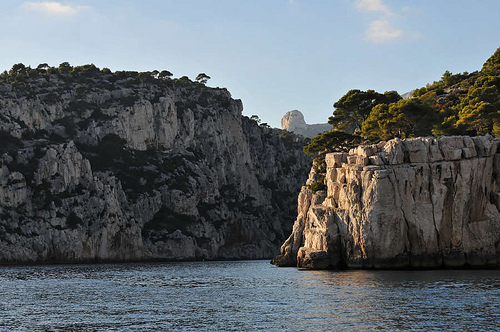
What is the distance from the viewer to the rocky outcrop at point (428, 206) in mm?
70625

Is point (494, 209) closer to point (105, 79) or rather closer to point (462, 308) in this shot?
point (462, 308)

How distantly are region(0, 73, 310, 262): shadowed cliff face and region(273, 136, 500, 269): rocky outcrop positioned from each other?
7157 centimetres

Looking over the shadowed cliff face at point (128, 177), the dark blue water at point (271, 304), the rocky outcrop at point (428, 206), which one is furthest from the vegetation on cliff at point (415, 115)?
the shadowed cliff face at point (128, 177)

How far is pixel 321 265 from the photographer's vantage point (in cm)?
7812

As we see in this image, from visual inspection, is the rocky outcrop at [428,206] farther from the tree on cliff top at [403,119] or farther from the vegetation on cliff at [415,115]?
the tree on cliff top at [403,119]

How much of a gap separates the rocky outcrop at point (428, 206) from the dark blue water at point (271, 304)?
23.0 feet

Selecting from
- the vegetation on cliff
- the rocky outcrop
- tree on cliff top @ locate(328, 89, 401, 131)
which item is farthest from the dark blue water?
tree on cliff top @ locate(328, 89, 401, 131)

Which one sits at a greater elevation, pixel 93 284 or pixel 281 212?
pixel 281 212

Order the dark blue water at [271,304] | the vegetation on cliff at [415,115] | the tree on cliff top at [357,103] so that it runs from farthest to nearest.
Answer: the tree on cliff top at [357,103]
the vegetation on cliff at [415,115]
the dark blue water at [271,304]

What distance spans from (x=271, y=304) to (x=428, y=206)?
34.8 meters

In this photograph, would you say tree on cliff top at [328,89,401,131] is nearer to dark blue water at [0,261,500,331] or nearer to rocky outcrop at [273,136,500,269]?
rocky outcrop at [273,136,500,269]

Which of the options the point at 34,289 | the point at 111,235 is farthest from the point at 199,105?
the point at 34,289

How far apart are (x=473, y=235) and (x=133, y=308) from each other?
44.9 metres

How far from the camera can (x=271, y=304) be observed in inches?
1741
